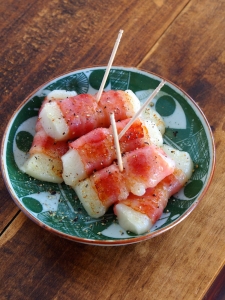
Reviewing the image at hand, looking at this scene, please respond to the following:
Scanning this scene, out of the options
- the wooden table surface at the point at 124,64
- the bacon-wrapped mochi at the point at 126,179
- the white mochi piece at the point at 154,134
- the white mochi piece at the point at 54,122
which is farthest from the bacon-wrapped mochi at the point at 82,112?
the wooden table surface at the point at 124,64

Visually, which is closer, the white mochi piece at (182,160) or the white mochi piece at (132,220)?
the white mochi piece at (132,220)

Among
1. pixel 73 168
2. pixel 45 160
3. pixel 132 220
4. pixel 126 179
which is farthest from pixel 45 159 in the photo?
pixel 132 220

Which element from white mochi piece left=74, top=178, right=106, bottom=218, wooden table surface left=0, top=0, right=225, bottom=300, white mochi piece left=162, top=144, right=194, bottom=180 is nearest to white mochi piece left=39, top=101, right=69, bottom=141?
white mochi piece left=74, top=178, right=106, bottom=218

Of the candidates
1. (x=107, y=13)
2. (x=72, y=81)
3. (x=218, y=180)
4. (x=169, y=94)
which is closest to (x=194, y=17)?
(x=107, y=13)

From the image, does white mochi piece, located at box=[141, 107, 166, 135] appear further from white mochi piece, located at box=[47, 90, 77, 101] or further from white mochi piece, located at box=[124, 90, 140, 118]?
white mochi piece, located at box=[47, 90, 77, 101]

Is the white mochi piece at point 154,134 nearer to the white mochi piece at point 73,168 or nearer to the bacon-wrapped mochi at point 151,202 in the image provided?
the bacon-wrapped mochi at point 151,202

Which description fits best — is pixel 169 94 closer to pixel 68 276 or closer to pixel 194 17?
pixel 194 17

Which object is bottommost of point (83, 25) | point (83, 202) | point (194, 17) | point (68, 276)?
point (68, 276)

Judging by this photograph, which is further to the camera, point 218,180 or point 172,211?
point 218,180
